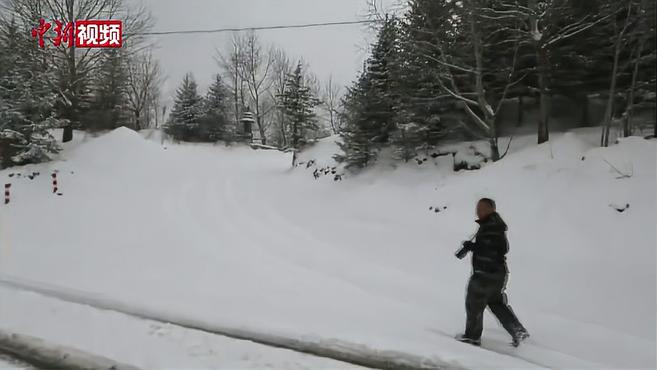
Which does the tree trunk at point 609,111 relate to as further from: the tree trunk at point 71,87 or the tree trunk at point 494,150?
the tree trunk at point 71,87

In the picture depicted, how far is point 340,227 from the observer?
9.48 meters

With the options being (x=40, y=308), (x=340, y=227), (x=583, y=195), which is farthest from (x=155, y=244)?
(x=583, y=195)

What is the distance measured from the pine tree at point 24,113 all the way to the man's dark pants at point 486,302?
17.7 meters

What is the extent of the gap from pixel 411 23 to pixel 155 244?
33.5ft

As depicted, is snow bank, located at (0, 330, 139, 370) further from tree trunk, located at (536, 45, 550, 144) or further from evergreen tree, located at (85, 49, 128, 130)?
evergreen tree, located at (85, 49, 128, 130)

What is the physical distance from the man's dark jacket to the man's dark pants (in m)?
0.05

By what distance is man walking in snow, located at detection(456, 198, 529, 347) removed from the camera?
12.6 ft

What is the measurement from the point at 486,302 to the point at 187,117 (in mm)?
32577

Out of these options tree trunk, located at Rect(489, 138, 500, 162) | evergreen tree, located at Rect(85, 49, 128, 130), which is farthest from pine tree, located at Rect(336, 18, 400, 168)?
evergreen tree, located at Rect(85, 49, 128, 130)

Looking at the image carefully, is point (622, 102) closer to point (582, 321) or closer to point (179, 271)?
point (582, 321)

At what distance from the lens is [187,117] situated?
32281 millimetres

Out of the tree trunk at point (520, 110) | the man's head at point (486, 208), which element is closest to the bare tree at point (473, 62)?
the tree trunk at point (520, 110)

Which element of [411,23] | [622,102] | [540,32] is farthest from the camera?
[411,23]

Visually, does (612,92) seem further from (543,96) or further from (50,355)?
(50,355)
